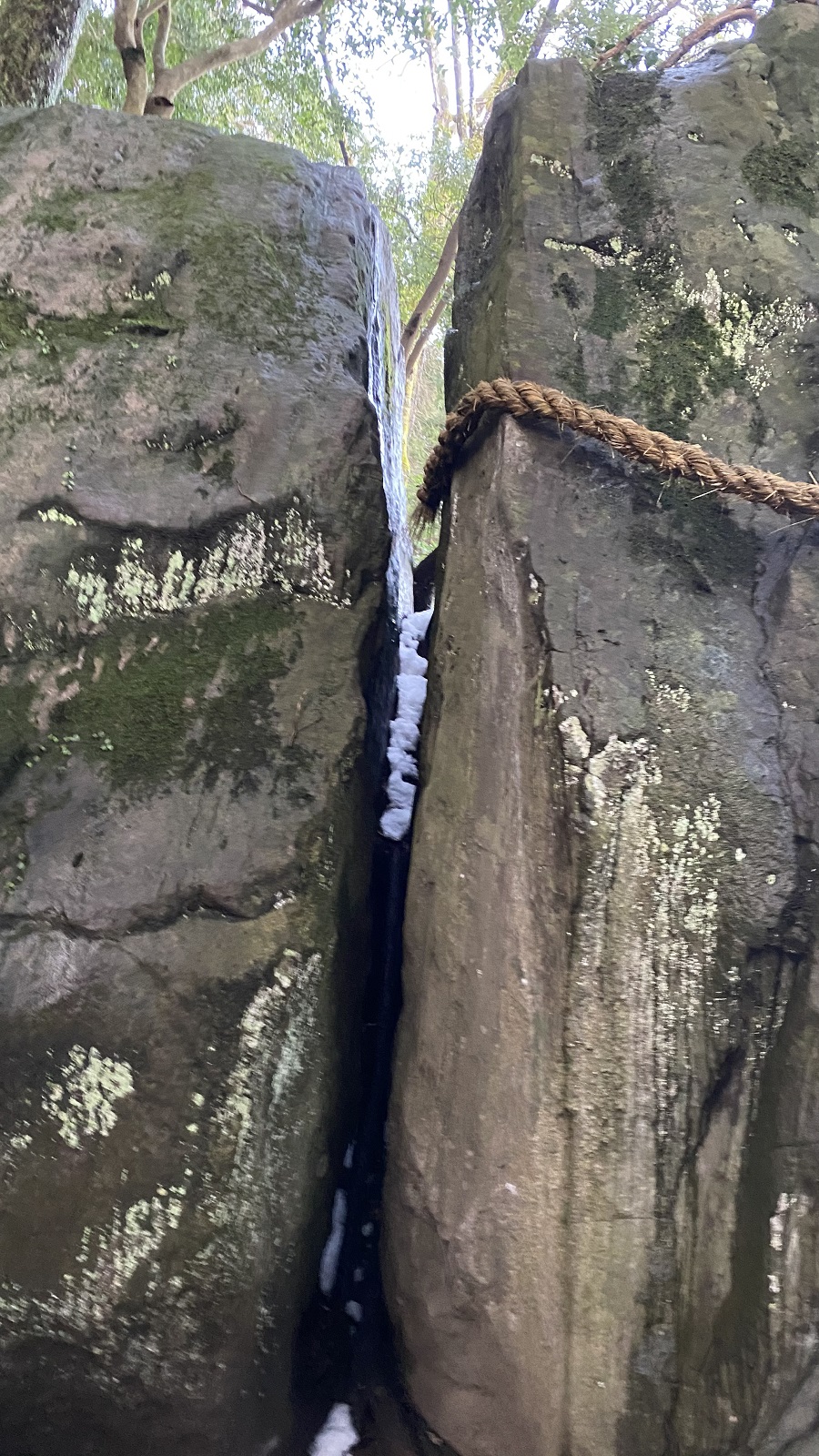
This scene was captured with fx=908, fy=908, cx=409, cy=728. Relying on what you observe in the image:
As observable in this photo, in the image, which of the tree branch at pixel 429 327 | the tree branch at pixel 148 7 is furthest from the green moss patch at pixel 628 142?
the tree branch at pixel 429 327

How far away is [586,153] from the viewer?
2.02 meters

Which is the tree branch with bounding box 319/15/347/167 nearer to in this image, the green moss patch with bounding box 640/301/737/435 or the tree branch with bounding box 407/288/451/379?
the tree branch with bounding box 407/288/451/379

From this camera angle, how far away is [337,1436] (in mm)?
1582

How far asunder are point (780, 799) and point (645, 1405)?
96cm

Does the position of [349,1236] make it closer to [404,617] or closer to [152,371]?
[404,617]

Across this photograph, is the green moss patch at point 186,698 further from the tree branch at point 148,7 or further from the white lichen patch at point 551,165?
the tree branch at point 148,7

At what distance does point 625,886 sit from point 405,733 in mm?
901

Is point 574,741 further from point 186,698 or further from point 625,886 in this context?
point 186,698

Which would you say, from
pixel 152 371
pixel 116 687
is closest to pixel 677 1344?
pixel 116 687

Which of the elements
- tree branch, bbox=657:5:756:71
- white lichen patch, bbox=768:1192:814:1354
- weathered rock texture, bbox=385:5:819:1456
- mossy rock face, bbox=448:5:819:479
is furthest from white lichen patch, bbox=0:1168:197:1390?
tree branch, bbox=657:5:756:71

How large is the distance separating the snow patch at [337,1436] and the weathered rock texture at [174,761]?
14 cm

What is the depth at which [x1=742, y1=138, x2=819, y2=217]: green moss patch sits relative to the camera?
1947mm

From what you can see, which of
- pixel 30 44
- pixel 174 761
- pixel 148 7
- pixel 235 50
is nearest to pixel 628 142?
pixel 174 761

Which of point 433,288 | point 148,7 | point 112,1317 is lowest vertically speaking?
point 112,1317
